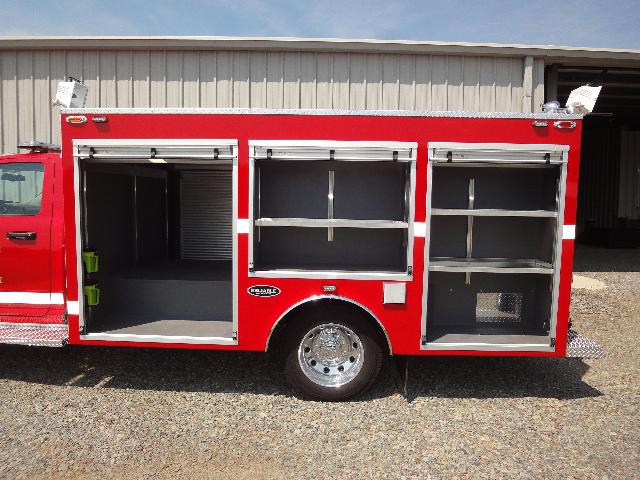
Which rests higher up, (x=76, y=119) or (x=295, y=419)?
(x=76, y=119)

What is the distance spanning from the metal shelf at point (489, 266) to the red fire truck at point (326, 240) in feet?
Answer: 0.06

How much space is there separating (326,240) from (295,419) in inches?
64.5

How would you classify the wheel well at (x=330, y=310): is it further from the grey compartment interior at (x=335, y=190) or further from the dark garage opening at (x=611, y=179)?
the dark garage opening at (x=611, y=179)

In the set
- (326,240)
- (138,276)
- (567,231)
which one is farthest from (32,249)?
(567,231)

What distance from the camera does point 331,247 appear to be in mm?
4688

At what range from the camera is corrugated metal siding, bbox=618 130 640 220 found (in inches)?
728

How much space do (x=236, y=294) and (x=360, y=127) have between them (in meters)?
1.78

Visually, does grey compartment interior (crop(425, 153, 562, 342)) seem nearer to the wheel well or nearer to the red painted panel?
the red painted panel

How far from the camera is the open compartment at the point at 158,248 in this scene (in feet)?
15.1

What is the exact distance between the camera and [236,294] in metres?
4.23

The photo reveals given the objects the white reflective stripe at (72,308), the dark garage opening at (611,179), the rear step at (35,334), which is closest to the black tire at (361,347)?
the white reflective stripe at (72,308)

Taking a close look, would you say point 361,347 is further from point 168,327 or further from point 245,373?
point 168,327

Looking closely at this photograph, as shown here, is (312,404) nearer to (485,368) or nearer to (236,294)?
(236,294)

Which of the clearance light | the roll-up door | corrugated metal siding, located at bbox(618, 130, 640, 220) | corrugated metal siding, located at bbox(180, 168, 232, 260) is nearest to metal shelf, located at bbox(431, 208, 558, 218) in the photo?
the roll-up door
